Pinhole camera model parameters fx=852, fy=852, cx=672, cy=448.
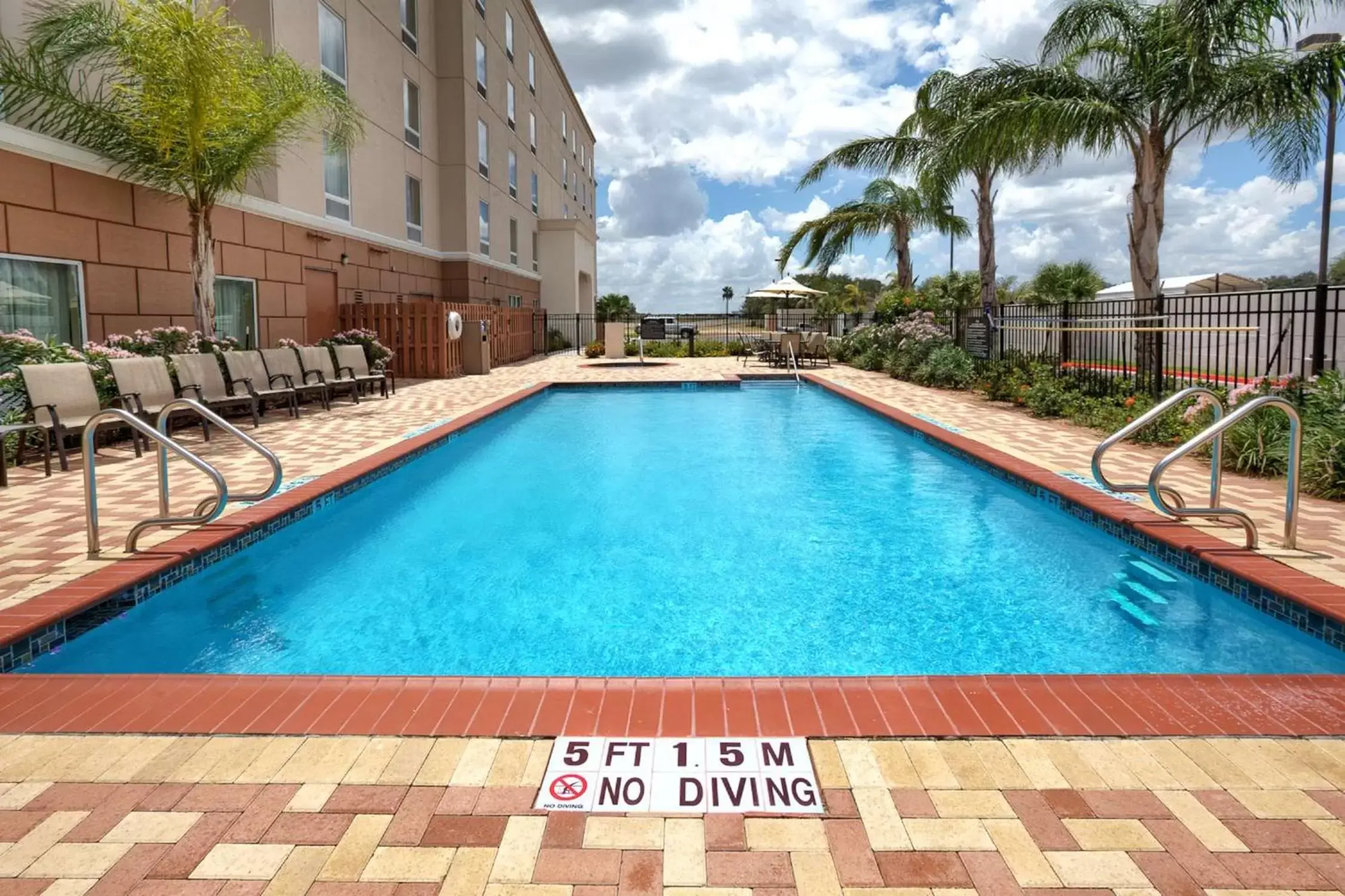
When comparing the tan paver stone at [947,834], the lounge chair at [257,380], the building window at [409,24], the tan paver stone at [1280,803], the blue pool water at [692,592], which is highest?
the building window at [409,24]

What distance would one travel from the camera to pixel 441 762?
2.59 metres

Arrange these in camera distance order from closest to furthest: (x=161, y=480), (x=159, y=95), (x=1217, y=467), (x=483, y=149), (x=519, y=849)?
1. (x=519, y=849)
2. (x=161, y=480)
3. (x=1217, y=467)
4. (x=159, y=95)
5. (x=483, y=149)

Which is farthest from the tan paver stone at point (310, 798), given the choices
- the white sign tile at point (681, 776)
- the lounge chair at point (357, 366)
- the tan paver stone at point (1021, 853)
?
the lounge chair at point (357, 366)

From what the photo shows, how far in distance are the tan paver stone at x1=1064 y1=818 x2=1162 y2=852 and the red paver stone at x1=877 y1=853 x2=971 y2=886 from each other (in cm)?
36

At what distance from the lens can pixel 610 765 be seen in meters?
2.59

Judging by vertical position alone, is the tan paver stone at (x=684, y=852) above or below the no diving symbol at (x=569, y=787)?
below

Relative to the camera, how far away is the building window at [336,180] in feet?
52.7

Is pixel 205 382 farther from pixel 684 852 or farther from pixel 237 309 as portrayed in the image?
pixel 684 852

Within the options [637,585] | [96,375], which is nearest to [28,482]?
[96,375]

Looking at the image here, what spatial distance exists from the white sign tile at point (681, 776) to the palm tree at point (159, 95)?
9.90 meters

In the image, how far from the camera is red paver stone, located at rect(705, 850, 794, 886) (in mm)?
2051

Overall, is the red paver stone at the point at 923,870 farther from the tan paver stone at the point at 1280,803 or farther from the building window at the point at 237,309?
the building window at the point at 237,309

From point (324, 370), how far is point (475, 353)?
22.3 ft

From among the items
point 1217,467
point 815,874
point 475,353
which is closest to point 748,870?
point 815,874
